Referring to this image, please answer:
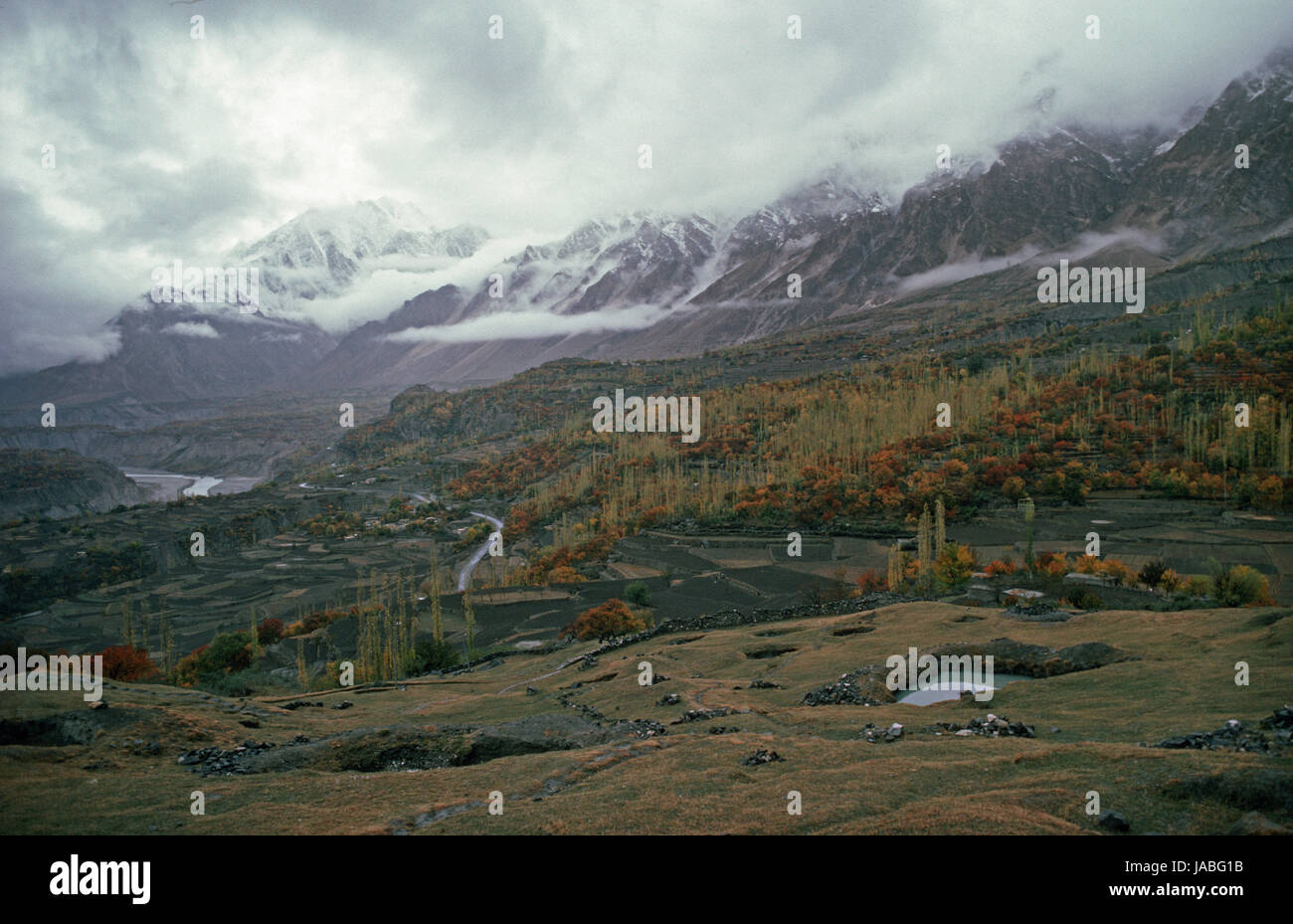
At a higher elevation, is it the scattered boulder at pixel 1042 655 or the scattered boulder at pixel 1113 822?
the scattered boulder at pixel 1113 822

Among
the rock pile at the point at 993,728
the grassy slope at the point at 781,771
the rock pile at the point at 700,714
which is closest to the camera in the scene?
the grassy slope at the point at 781,771

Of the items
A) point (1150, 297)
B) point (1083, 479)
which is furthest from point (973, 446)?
point (1150, 297)

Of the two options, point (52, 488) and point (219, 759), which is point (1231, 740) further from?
point (52, 488)

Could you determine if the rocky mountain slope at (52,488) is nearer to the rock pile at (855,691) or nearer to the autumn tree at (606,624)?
the autumn tree at (606,624)

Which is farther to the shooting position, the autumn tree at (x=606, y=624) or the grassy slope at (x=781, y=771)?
the autumn tree at (x=606, y=624)

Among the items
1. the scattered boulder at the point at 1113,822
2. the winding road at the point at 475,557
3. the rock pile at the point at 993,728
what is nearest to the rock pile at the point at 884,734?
the rock pile at the point at 993,728

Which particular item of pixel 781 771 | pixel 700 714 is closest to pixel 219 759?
pixel 700 714

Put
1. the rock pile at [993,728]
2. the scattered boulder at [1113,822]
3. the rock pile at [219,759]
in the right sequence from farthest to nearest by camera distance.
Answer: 1. the rock pile at [219,759]
2. the rock pile at [993,728]
3. the scattered boulder at [1113,822]

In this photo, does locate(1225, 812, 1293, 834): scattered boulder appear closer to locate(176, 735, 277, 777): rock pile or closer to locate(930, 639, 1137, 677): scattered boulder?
locate(930, 639, 1137, 677): scattered boulder

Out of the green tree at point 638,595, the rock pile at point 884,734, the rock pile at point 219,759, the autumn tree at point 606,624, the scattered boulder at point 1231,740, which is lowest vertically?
the autumn tree at point 606,624

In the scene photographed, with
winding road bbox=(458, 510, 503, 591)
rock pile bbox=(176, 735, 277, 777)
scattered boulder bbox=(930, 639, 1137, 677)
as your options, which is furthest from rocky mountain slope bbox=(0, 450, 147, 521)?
scattered boulder bbox=(930, 639, 1137, 677)

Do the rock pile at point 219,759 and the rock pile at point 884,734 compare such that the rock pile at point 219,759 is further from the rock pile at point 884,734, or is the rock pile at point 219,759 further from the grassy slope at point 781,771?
the rock pile at point 884,734
